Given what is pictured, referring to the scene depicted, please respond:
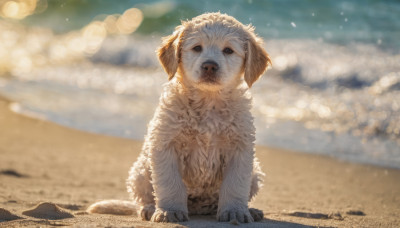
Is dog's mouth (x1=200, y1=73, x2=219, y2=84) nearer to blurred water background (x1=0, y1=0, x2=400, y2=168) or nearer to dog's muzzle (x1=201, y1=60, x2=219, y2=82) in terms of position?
dog's muzzle (x1=201, y1=60, x2=219, y2=82)

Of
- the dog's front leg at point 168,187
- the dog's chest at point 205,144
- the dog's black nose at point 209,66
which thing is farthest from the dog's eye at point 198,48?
the dog's front leg at point 168,187

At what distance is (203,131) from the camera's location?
454 cm

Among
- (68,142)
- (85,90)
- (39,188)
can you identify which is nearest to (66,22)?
(85,90)

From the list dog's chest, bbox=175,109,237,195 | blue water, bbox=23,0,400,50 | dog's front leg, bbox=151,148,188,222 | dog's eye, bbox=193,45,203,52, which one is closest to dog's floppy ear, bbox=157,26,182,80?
dog's eye, bbox=193,45,203,52

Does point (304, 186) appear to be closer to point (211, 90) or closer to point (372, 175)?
point (372, 175)

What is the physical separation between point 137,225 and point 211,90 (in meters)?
1.18

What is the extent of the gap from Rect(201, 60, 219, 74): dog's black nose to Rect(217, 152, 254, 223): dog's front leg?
0.66 m

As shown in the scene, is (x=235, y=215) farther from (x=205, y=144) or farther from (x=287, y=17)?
(x=287, y=17)

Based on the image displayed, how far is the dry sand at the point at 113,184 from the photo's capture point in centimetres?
476

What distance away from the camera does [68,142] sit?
8.66 metres

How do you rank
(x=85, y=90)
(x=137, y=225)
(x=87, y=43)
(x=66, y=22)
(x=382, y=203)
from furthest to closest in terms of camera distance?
(x=66, y=22) → (x=87, y=43) → (x=85, y=90) → (x=382, y=203) → (x=137, y=225)

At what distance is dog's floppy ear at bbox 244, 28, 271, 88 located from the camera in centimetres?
492

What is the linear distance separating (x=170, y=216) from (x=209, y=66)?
1153 millimetres

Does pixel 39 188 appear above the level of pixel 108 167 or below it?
below
